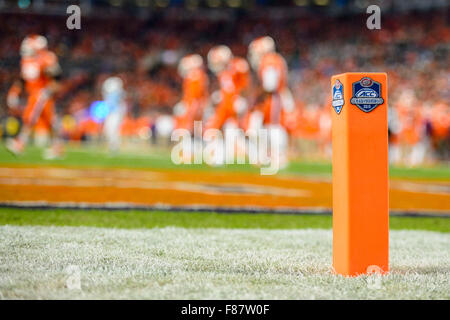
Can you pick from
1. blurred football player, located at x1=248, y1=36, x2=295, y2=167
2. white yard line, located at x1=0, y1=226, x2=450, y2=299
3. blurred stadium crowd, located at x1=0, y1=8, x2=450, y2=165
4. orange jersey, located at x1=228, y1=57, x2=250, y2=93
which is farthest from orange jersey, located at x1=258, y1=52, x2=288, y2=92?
blurred stadium crowd, located at x1=0, y1=8, x2=450, y2=165

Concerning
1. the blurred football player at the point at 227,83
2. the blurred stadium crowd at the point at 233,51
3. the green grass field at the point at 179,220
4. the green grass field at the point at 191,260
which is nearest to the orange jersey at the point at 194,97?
the blurred football player at the point at 227,83

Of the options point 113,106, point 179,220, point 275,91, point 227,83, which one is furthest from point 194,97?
point 179,220

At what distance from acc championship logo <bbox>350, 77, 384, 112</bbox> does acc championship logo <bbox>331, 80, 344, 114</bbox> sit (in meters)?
0.07

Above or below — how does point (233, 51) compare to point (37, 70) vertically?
above

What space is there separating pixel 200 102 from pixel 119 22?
65.2 feet

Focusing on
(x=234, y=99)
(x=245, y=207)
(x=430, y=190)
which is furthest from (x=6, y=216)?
(x=234, y=99)

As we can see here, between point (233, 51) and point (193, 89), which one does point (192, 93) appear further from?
point (233, 51)

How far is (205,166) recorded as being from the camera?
15258 millimetres

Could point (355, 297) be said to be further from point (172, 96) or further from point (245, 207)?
point (172, 96)

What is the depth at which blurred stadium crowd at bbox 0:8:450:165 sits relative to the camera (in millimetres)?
27281

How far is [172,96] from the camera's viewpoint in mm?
32344

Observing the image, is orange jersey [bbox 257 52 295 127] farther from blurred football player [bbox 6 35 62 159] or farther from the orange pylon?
the orange pylon

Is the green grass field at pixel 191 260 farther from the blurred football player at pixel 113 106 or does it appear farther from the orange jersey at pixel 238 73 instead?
the blurred football player at pixel 113 106

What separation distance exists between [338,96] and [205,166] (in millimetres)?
12020
